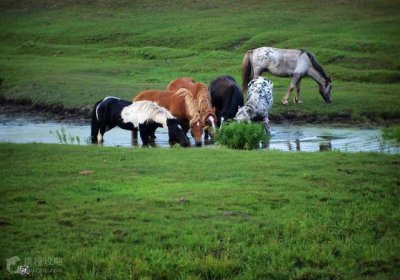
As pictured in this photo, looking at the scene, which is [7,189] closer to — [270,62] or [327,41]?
[270,62]

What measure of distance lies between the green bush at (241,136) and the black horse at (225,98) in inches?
124

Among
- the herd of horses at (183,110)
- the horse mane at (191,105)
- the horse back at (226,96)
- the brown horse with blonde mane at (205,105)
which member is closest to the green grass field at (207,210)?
the herd of horses at (183,110)

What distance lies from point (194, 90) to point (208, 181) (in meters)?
7.14

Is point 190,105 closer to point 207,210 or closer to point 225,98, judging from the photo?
point 225,98

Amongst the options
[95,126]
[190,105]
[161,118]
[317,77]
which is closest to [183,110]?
[190,105]

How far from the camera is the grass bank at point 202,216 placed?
767 centimetres

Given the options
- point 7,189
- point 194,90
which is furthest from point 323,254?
point 194,90

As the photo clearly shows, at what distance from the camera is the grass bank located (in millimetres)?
7672

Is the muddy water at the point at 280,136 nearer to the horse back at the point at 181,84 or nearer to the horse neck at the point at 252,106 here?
the horse neck at the point at 252,106

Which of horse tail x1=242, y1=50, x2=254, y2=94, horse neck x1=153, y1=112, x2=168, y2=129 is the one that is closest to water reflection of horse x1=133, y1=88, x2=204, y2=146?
horse neck x1=153, y1=112, x2=168, y2=129

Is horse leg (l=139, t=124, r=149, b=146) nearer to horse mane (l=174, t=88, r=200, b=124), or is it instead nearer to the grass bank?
horse mane (l=174, t=88, r=200, b=124)

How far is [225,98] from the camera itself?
1869cm

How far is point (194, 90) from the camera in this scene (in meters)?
17.9

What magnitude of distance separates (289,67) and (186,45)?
1557cm
